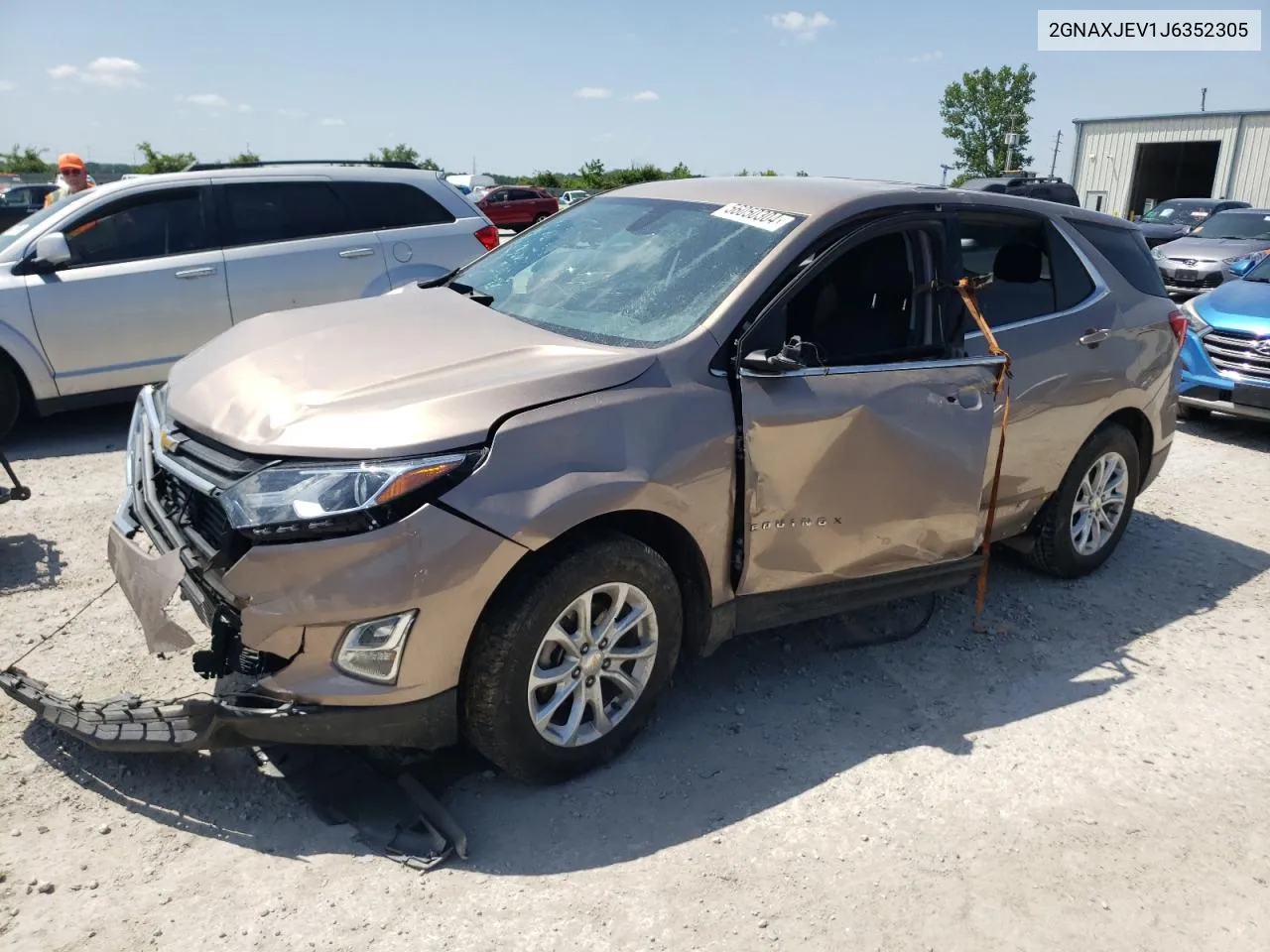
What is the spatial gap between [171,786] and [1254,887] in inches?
128

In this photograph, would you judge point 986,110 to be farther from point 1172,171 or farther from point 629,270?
point 629,270

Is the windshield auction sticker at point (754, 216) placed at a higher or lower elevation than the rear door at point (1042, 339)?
higher

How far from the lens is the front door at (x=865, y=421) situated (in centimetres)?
334

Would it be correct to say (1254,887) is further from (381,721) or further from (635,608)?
(381,721)

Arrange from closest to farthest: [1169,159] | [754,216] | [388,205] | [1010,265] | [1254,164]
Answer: [754,216] → [1010,265] → [388,205] → [1254,164] → [1169,159]

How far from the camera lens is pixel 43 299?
631 cm

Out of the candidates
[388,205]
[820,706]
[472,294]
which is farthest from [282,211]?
[820,706]

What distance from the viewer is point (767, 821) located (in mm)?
3053

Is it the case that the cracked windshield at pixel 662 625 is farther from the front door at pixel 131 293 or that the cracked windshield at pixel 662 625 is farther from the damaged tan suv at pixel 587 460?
the front door at pixel 131 293

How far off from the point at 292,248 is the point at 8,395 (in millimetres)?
2073

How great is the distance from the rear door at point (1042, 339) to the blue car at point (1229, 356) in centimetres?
341

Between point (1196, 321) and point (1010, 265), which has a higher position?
point (1010, 265)

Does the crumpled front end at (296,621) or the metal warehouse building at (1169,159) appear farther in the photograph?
the metal warehouse building at (1169,159)

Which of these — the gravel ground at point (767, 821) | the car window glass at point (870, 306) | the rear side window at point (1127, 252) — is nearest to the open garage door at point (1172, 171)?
the rear side window at point (1127, 252)
